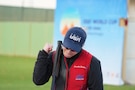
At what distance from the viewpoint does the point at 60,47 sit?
325cm

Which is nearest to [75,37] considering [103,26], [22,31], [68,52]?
[68,52]

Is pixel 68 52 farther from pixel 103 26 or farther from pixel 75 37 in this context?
pixel 103 26

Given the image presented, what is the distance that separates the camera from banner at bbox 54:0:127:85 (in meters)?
11.5

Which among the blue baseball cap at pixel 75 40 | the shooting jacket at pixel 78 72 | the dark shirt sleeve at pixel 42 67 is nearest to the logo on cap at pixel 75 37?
the blue baseball cap at pixel 75 40

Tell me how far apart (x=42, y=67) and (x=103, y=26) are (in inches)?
342

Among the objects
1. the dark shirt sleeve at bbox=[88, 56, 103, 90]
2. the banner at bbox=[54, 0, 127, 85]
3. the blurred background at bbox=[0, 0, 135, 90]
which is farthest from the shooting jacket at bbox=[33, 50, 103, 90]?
the blurred background at bbox=[0, 0, 135, 90]

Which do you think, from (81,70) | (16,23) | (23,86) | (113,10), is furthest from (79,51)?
(16,23)

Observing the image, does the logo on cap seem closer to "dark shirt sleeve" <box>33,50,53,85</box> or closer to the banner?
"dark shirt sleeve" <box>33,50,53,85</box>

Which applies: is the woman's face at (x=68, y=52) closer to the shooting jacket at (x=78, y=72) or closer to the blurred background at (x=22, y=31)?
the shooting jacket at (x=78, y=72)

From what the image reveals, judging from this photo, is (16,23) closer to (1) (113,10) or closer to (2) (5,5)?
(2) (5,5)

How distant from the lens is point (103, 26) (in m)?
11.9

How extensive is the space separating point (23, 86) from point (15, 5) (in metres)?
18.5

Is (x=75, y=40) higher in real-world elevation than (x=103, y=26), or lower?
higher

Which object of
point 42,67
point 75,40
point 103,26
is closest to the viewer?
point 75,40
